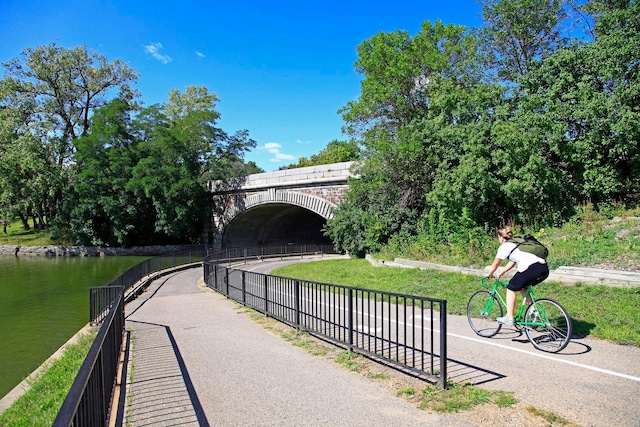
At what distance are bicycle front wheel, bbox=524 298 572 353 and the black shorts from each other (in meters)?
0.28

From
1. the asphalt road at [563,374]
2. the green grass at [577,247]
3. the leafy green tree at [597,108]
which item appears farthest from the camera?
→ the leafy green tree at [597,108]

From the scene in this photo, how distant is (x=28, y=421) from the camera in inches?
196

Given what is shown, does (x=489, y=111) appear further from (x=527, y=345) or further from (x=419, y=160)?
(x=527, y=345)

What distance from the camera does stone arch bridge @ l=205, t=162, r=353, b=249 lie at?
28.6m

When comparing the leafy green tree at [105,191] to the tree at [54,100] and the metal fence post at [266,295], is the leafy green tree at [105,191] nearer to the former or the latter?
the tree at [54,100]

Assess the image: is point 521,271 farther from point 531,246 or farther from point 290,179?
point 290,179

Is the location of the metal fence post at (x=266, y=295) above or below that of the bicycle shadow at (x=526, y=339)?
above

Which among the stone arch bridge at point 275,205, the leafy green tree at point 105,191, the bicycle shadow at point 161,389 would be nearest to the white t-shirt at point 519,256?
the bicycle shadow at point 161,389

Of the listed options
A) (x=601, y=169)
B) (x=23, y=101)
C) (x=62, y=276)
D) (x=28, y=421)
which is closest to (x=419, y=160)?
(x=601, y=169)

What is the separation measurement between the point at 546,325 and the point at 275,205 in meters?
31.3

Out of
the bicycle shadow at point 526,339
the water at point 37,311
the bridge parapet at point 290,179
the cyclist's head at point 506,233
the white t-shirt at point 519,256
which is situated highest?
the bridge parapet at point 290,179

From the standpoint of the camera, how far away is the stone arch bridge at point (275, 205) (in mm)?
28625

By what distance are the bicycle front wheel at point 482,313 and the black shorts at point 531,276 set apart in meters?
0.63

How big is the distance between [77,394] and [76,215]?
38499 mm
